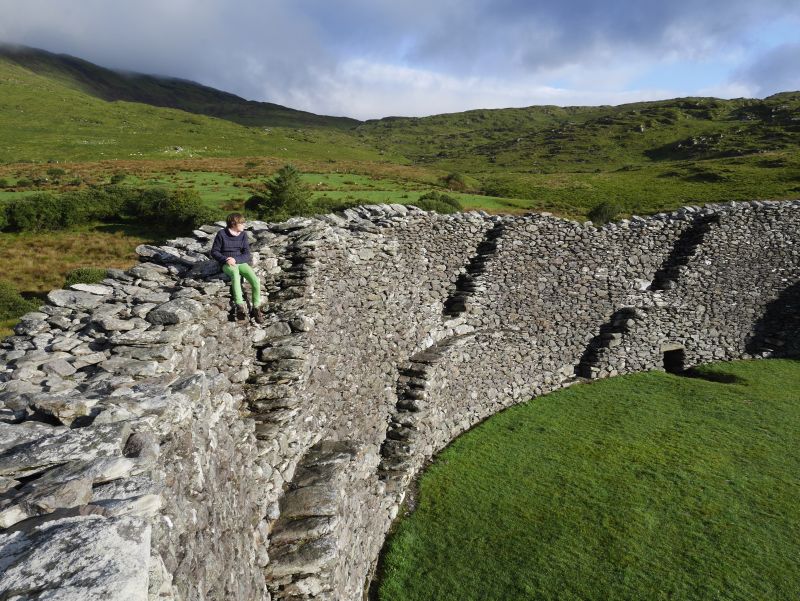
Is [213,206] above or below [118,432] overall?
below

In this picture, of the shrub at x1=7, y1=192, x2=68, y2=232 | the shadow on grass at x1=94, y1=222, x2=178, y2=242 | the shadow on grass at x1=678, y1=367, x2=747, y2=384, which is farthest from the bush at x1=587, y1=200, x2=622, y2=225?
the shrub at x1=7, y1=192, x2=68, y2=232

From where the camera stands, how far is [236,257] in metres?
7.66

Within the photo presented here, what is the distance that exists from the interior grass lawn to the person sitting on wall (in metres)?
5.35

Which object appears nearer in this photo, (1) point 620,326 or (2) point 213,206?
(1) point 620,326

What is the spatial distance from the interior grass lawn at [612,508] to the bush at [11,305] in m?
17.7

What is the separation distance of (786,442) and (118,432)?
14372mm

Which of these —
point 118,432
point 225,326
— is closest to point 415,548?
point 225,326

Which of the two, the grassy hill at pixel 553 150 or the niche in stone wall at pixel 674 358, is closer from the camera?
the niche in stone wall at pixel 674 358

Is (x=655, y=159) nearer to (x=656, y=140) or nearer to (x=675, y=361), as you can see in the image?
(x=656, y=140)

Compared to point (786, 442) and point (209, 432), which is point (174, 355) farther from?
point (786, 442)

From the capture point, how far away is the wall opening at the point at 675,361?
17.6 meters

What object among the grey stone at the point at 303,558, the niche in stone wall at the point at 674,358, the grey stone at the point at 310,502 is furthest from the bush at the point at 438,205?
the grey stone at the point at 303,558

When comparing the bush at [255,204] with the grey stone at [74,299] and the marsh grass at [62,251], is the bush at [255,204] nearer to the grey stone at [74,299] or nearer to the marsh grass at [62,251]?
the marsh grass at [62,251]

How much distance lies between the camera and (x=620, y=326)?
16.9 metres
